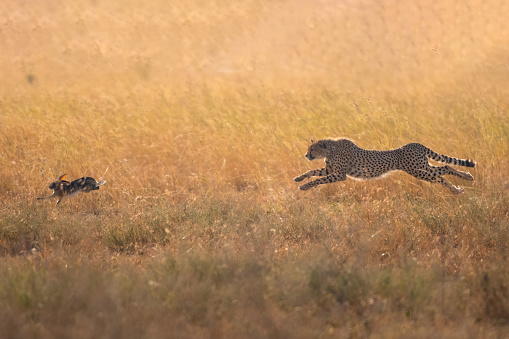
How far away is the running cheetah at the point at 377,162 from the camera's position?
534 centimetres

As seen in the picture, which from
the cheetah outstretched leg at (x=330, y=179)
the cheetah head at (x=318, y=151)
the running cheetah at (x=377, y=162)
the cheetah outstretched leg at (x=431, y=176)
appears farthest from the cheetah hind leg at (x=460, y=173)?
the cheetah head at (x=318, y=151)

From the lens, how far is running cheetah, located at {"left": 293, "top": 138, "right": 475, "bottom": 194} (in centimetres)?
534

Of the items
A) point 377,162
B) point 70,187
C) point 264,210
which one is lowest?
point 264,210

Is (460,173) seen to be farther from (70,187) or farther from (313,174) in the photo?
(70,187)

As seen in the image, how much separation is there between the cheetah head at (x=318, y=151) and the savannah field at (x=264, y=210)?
38 cm

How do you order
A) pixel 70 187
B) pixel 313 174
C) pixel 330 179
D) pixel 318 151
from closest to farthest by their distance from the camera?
pixel 70 187 → pixel 330 179 → pixel 318 151 → pixel 313 174

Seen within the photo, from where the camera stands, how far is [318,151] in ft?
18.3

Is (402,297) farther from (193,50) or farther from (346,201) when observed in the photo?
(193,50)

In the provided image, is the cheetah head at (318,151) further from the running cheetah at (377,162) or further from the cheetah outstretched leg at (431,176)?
the cheetah outstretched leg at (431,176)

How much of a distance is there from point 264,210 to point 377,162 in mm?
1012

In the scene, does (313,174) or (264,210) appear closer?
(264,210)

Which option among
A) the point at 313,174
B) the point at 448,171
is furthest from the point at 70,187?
the point at 448,171

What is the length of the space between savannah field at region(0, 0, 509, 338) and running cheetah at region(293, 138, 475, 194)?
0.17m

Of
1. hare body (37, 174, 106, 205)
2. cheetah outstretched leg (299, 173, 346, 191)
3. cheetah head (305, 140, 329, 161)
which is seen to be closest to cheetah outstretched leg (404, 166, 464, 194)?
cheetah outstretched leg (299, 173, 346, 191)
